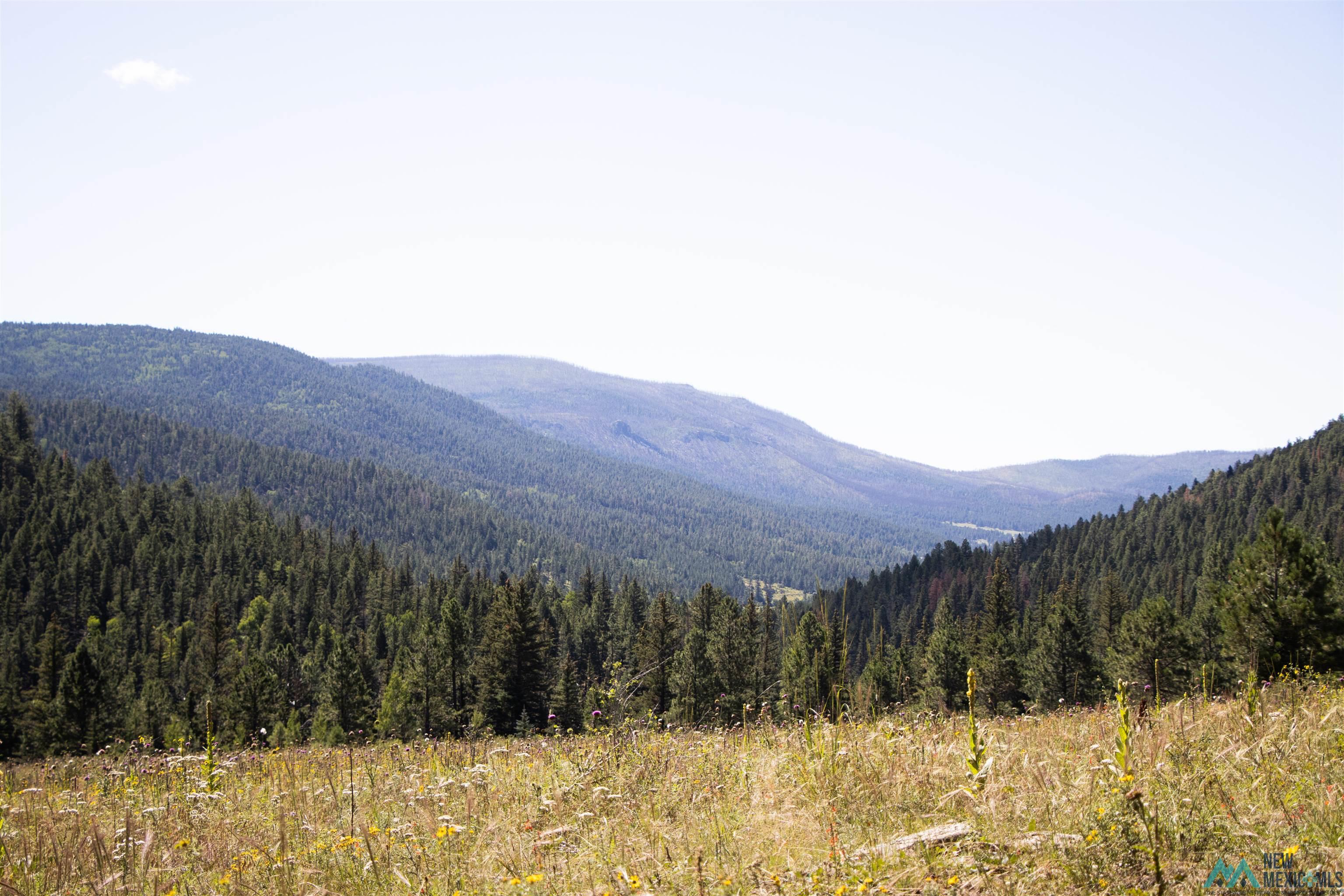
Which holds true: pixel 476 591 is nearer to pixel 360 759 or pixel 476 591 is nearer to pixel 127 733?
pixel 127 733

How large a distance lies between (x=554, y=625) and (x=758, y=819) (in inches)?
3594

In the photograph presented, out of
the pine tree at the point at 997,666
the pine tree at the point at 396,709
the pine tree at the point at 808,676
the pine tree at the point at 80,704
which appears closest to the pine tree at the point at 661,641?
the pine tree at the point at 808,676

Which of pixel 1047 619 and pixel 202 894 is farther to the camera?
pixel 1047 619

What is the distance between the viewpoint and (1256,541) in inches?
1179

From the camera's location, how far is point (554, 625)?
309 feet

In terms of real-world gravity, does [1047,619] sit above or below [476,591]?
above

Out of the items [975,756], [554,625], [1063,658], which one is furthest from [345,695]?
[975,756]

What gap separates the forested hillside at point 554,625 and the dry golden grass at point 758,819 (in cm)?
114

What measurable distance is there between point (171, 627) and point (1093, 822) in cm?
13045

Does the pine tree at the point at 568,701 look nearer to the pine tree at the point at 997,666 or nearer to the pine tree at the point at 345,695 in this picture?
the pine tree at the point at 345,695

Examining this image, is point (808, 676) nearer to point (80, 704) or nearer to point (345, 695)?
point (345, 695)

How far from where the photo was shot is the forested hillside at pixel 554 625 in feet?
91.6

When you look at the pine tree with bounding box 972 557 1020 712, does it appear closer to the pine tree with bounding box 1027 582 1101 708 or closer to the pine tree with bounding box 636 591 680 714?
the pine tree with bounding box 1027 582 1101 708

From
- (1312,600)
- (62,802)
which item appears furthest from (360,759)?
(1312,600)
